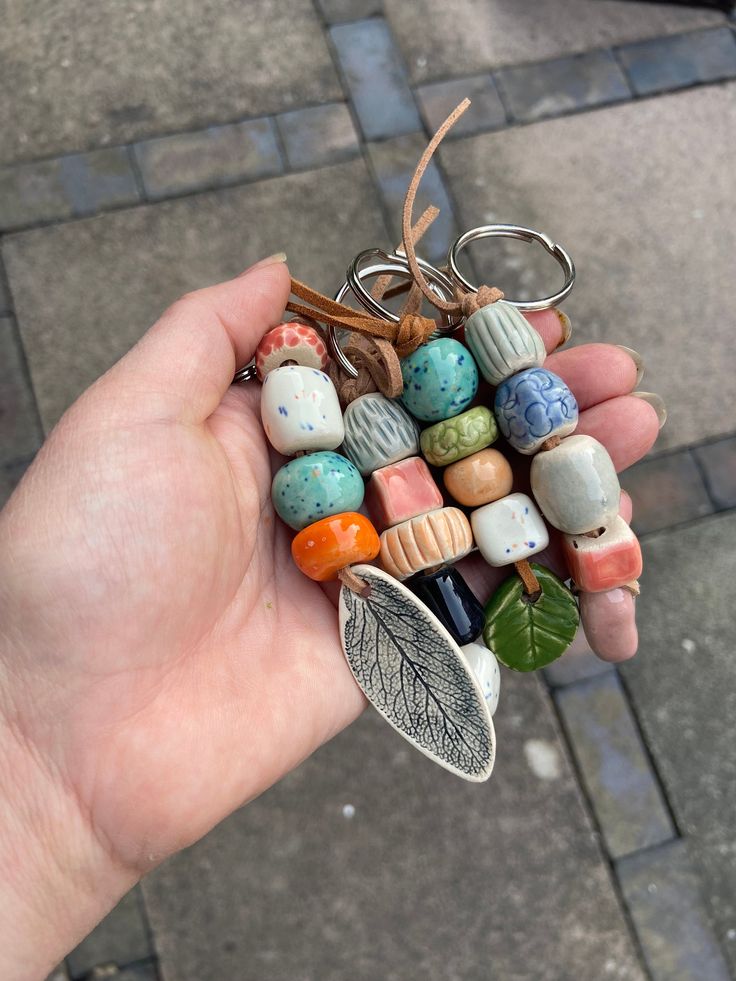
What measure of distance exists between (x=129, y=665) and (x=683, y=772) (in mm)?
1175

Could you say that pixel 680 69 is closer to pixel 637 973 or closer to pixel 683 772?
pixel 683 772

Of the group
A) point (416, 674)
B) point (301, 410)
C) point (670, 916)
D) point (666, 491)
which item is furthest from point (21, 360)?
point (670, 916)

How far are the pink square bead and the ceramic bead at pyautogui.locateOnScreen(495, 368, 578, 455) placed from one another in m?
0.14

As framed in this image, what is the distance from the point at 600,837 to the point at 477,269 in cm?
123

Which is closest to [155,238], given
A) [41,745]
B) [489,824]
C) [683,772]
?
[41,745]

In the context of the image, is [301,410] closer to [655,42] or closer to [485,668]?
[485,668]

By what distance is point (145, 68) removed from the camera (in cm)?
212

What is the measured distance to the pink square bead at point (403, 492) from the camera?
120 centimetres

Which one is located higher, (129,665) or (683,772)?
(129,665)

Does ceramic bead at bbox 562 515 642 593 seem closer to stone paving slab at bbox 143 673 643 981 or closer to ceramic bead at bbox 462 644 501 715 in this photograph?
ceramic bead at bbox 462 644 501 715

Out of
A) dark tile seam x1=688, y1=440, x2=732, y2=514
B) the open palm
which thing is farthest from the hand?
dark tile seam x1=688, y1=440, x2=732, y2=514

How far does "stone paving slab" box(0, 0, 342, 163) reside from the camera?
2.06 metres

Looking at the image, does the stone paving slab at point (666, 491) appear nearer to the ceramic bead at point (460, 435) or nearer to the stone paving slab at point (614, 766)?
the stone paving slab at point (614, 766)

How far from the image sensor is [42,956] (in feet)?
3.62
